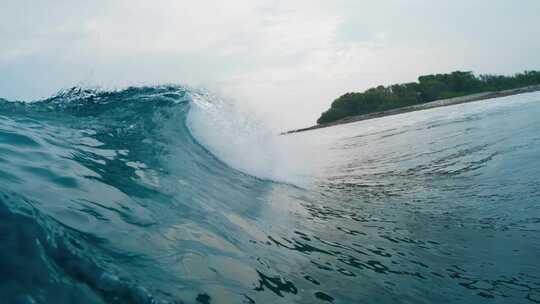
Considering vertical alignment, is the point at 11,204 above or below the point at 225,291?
above

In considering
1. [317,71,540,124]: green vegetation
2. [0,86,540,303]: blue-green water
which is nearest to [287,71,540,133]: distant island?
[317,71,540,124]: green vegetation

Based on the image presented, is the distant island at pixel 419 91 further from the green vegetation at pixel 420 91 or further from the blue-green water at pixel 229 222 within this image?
the blue-green water at pixel 229 222

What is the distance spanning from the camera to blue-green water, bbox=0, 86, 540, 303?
2.21 metres

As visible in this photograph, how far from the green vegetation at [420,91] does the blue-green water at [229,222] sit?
5752 cm

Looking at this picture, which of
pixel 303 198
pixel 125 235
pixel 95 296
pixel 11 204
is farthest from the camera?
pixel 303 198

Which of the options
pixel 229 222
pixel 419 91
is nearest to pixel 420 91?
pixel 419 91

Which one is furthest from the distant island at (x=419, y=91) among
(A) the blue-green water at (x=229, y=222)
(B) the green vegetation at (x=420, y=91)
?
(A) the blue-green water at (x=229, y=222)

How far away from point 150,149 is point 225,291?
161 inches

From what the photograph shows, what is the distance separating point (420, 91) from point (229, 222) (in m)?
66.4

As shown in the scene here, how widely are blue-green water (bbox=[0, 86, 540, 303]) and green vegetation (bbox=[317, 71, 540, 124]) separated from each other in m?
57.5

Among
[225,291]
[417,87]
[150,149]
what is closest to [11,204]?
[225,291]

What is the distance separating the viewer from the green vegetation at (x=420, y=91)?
62.4 meters

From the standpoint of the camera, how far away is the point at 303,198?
5.95 meters

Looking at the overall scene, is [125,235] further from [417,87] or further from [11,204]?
[417,87]
